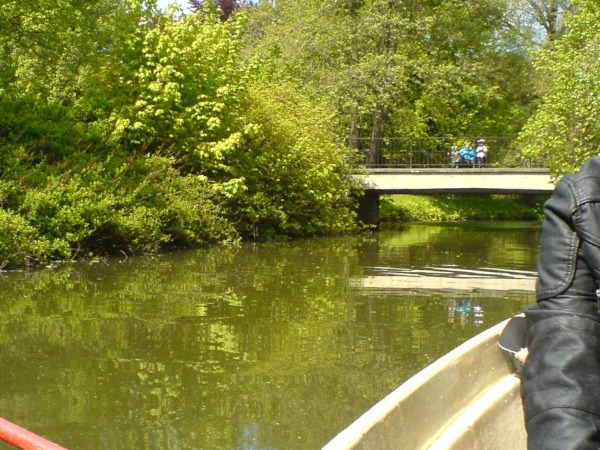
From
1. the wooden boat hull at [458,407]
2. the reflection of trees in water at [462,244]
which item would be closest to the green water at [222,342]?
the reflection of trees in water at [462,244]

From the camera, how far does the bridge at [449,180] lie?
106 feet

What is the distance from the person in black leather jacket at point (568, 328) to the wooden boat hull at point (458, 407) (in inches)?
28.5

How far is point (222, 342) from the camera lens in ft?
36.7

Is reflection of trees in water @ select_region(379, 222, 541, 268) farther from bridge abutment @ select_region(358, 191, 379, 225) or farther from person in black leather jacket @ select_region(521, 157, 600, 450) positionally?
person in black leather jacket @ select_region(521, 157, 600, 450)

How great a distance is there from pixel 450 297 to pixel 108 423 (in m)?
8.74

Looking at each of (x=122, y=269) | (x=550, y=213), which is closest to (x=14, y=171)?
(x=122, y=269)

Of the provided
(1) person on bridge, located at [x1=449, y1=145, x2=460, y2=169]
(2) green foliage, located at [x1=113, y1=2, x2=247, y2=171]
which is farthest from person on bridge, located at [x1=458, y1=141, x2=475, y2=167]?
(2) green foliage, located at [x1=113, y1=2, x2=247, y2=171]

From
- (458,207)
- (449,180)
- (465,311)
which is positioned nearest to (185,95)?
(449,180)

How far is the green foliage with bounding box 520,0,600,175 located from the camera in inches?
927

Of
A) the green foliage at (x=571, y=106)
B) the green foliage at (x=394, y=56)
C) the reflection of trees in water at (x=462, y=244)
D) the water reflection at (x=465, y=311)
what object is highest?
the green foliage at (x=394, y=56)

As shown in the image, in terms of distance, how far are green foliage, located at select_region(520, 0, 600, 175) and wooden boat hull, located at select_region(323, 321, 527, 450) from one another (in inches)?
811

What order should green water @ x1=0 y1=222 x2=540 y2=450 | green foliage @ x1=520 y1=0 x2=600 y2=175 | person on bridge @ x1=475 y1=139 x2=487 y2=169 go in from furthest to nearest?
person on bridge @ x1=475 y1=139 x2=487 y2=169, green foliage @ x1=520 y1=0 x2=600 y2=175, green water @ x1=0 y1=222 x2=540 y2=450

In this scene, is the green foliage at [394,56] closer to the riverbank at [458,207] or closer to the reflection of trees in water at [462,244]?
the riverbank at [458,207]

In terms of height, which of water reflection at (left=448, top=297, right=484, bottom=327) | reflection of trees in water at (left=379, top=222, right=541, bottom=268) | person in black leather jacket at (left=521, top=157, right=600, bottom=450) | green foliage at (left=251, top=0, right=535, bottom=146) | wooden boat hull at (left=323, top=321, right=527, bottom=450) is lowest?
reflection of trees in water at (left=379, top=222, right=541, bottom=268)
